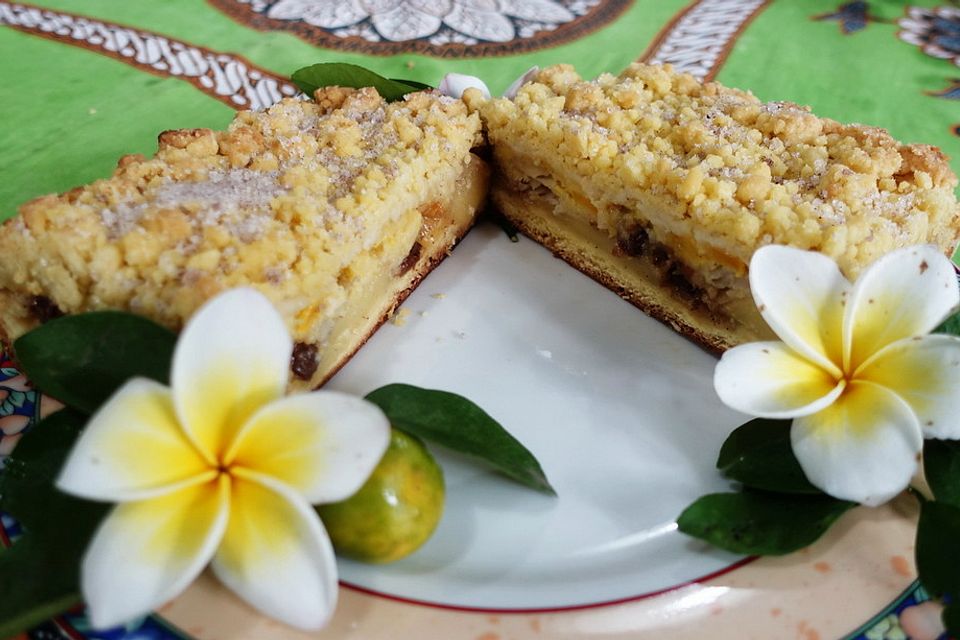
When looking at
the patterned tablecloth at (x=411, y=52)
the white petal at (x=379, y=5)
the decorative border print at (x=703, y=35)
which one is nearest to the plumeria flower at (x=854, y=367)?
the patterned tablecloth at (x=411, y=52)

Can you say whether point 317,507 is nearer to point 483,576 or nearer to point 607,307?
point 483,576

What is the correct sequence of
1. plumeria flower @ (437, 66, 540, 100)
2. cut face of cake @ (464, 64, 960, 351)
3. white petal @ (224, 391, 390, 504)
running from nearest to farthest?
1. white petal @ (224, 391, 390, 504)
2. cut face of cake @ (464, 64, 960, 351)
3. plumeria flower @ (437, 66, 540, 100)

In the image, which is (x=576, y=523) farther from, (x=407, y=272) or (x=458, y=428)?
(x=407, y=272)

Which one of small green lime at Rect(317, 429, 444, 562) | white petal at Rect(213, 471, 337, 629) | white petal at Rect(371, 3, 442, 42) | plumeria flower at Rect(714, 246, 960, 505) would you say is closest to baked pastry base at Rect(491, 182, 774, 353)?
plumeria flower at Rect(714, 246, 960, 505)

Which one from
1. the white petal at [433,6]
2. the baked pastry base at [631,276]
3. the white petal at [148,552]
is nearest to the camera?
the white petal at [148,552]

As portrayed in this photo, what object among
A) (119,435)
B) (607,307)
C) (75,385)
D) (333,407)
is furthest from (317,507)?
(607,307)

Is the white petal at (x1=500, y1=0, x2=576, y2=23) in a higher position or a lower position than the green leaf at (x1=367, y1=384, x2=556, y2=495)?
higher

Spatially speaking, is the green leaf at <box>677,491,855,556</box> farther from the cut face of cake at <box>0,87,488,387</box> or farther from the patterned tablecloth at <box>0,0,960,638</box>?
the patterned tablecloth at <box>0,0,960,638</box>

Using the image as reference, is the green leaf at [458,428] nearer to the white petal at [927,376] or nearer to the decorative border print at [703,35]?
the white petal at [927,376]
